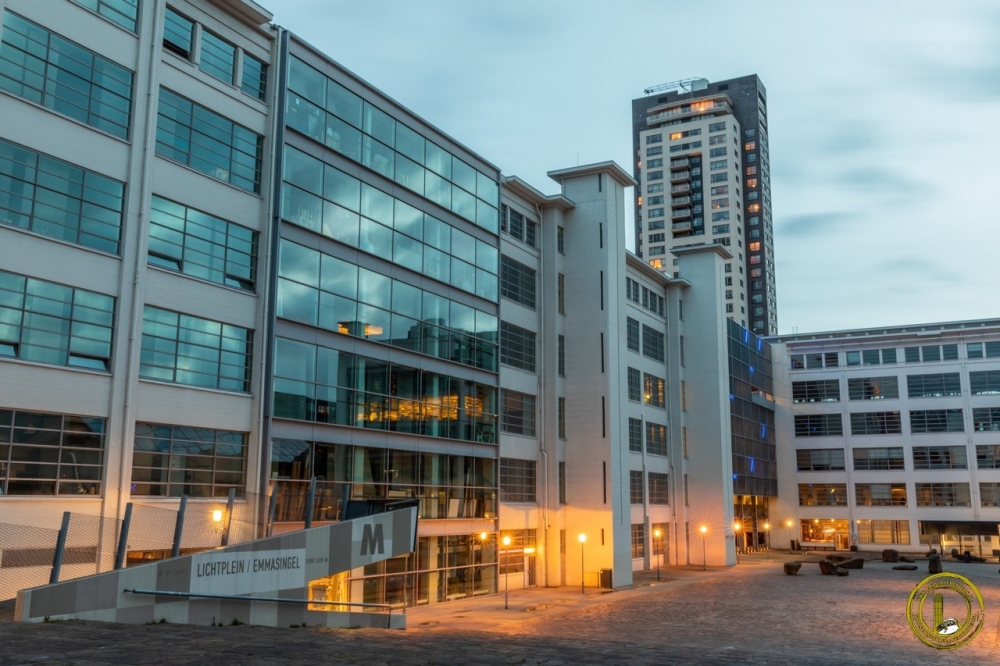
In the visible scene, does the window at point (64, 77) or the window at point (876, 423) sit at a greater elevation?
the window at point (64, 77)

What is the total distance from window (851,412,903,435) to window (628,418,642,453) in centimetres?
3684

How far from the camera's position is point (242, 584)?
871 inches

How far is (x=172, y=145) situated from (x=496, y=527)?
2311 cm

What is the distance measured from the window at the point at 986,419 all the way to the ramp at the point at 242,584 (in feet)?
228

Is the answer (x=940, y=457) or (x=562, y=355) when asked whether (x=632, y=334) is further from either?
(x=940, y=457)

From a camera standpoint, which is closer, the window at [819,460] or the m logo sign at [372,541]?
the m logo sign at [372,541]

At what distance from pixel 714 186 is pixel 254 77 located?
5121 inches

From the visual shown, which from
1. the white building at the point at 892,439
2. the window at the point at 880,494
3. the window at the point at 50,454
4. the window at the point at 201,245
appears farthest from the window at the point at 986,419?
the window at the point at 50,454

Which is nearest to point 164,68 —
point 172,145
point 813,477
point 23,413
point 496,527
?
point 172,145

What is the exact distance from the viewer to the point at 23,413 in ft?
79.8

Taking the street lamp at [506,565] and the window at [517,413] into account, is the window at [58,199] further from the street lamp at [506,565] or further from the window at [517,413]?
the window at [517,413]

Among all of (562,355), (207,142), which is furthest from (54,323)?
(562,355)

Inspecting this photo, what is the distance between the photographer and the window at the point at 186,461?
27125 millimetres

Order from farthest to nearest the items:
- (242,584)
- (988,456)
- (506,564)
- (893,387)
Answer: (893,387)
(988,456)
(506,564)
(242,584)
